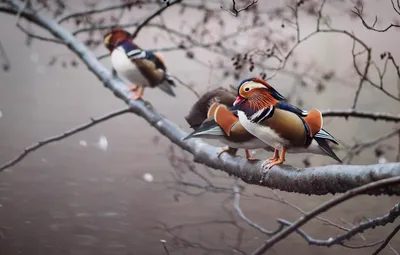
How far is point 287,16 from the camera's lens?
1.27 metres

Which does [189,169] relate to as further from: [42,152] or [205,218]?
[42,152]

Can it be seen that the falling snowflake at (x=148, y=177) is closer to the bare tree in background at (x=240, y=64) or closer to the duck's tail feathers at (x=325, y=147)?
the bare tree in background at (x=240, y=64)

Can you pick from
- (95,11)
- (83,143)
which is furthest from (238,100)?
(95,11)

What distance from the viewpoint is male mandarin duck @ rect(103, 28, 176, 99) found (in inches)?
53.4

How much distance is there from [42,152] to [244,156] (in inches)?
22.5

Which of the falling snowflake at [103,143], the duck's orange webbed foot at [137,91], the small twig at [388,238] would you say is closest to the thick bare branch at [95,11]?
the duck's orange webbed foot at [137,91]

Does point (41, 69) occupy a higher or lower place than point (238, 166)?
higher

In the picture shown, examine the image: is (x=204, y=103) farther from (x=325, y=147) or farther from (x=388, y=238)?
(x=388, y=238)

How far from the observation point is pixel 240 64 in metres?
1.31

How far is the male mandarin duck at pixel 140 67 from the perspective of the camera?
1.36 m

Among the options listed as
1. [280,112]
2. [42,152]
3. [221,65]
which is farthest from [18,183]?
[280,112]

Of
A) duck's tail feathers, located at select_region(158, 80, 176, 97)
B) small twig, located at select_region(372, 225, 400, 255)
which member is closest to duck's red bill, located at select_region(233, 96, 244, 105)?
duck's tail feathers, located at select_region(158, 80, 176, 97)

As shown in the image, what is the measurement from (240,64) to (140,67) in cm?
25

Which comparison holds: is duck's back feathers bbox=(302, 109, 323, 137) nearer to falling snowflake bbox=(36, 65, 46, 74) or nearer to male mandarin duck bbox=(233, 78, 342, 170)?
male mandarin duck bbox=(233, 78, 342, 170)
